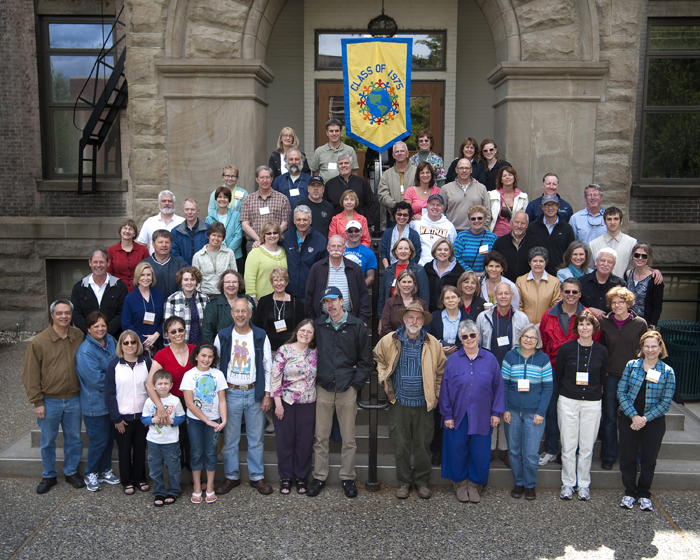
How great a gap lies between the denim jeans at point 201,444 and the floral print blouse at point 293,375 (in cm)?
65

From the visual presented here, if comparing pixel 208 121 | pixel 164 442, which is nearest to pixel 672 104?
pixel 208 121

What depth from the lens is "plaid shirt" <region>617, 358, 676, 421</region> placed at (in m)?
5.77

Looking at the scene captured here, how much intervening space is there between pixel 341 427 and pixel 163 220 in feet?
10.8

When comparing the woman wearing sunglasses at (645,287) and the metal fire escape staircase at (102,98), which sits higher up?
the metal fire escape staircase at (102,98)

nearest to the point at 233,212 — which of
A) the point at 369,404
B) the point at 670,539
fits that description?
the point at 369,404

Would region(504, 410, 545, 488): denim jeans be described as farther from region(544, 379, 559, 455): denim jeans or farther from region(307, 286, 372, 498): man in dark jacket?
region(307, 286, 372, 498): man in dark jacket

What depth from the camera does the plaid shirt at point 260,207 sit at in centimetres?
753

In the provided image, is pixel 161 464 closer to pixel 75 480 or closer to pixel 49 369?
pixel 75 480

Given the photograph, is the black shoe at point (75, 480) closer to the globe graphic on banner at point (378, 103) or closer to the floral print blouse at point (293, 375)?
the floral print blouse at point (293, 375)

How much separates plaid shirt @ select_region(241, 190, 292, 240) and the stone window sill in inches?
189

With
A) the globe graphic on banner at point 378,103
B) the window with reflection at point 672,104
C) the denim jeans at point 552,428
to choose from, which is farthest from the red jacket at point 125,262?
the window with reflection at point 672,104

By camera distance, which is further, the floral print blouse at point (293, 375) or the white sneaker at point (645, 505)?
the floral print blouse at point (293, 375)

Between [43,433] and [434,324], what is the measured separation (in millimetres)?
3823

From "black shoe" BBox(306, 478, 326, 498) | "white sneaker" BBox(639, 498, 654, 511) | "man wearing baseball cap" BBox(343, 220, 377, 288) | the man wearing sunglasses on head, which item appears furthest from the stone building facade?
"black shoe" BBox(306, 478, 326, 498)
